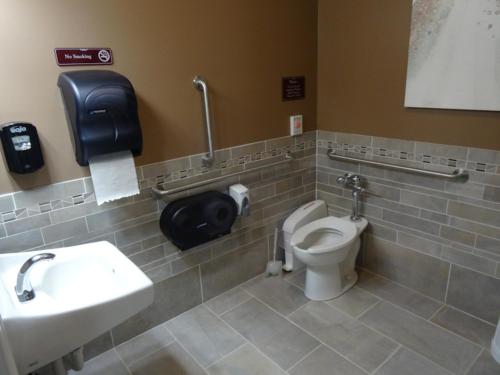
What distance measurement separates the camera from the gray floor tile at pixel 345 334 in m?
1.83

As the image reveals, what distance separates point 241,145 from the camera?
7.13 feet

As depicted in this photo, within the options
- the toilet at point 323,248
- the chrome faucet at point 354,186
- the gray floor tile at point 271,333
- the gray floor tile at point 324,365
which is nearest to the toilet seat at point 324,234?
the toilet at point 323,248

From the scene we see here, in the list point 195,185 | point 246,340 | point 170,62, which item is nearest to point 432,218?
point 246,340

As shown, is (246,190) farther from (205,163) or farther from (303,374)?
(303,374)

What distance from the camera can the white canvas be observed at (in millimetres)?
1668

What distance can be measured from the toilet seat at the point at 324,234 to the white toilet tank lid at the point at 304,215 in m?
0.07

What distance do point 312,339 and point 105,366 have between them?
1101 mm

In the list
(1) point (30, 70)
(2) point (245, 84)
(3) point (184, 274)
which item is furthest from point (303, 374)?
→ (1) point (30, 70)

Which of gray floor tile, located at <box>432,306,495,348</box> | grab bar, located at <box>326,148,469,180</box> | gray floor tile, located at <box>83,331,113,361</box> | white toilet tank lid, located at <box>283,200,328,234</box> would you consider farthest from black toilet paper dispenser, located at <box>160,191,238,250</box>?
gray floor tile, located at <box>432,306,495,348</box>

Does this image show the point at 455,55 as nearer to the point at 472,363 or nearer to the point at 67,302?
the point at 472,363

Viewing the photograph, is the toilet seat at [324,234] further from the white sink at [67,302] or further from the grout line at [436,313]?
the white sink at [67,302]

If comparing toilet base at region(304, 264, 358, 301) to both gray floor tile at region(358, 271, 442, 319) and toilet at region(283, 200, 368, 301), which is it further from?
gray floor tile at region(358, 271, 442, 319)

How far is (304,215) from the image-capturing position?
2488mm

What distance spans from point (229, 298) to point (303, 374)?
29.1 inches
